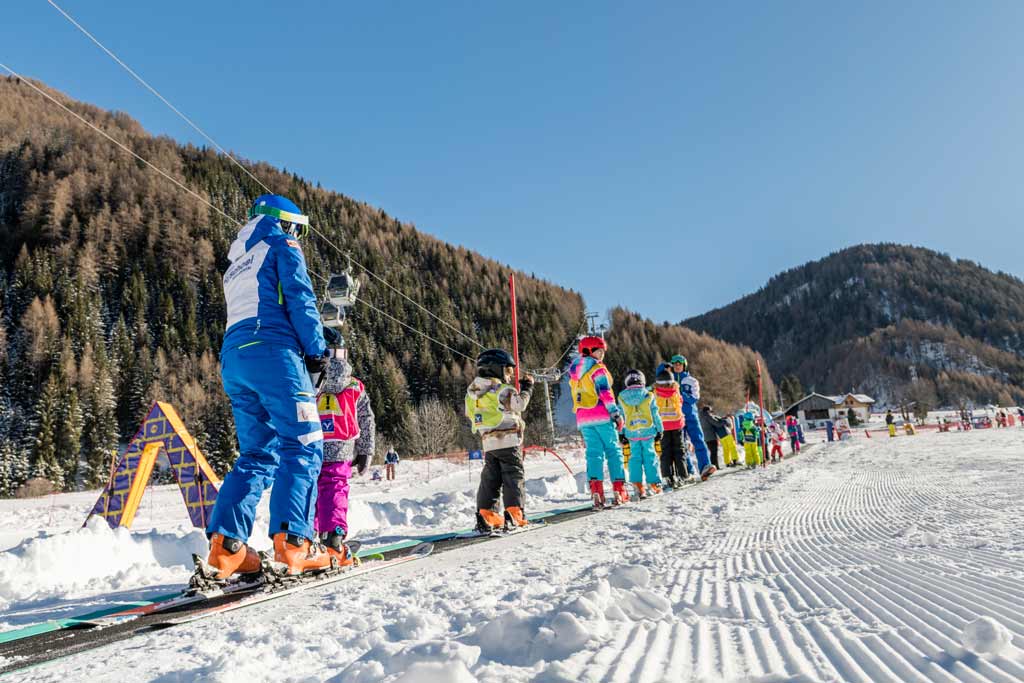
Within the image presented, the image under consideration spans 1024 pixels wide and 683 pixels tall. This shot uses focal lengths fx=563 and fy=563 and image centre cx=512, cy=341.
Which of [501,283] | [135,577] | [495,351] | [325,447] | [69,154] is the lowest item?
[135,577]

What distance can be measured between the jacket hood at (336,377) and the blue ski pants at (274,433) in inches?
42.6

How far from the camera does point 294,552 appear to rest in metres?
2.92

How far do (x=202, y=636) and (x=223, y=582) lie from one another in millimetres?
967

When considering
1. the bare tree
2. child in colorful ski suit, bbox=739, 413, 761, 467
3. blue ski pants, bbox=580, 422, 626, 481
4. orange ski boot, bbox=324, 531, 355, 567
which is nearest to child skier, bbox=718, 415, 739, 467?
child in colorful ski suit, bbox=739, 413, 761, 467

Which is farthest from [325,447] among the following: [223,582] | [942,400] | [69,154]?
[942,400]

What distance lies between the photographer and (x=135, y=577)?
391cm

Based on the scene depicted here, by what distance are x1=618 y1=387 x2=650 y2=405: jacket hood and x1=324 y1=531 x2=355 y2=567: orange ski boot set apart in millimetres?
4889

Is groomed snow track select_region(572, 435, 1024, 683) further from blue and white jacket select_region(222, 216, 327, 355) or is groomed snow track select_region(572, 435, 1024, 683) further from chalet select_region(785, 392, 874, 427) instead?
chalet select_region(785, 392, 874, 427)

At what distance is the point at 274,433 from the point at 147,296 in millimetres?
82619

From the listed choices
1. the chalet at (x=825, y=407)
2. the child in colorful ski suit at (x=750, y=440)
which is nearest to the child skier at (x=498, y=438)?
the child in colorful ski suit at (x=750, y=440)

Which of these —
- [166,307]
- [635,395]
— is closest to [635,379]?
[635,395]

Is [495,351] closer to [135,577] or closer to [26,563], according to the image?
[135,577]

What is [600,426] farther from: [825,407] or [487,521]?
[825,407]

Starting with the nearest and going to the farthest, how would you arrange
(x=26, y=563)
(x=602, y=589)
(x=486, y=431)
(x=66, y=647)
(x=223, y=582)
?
(x=602, y=589) → (x=66, y=647) → (x=223, y=582) → (x=26, y=563) → (x=486, y=431)
